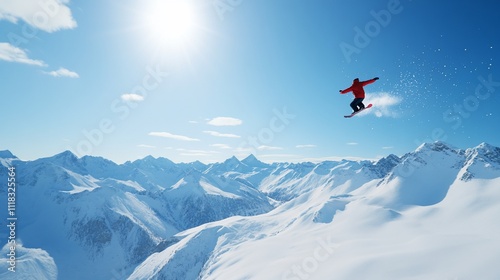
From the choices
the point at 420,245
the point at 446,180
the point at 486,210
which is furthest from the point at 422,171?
the point at 420,245

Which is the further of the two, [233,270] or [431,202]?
[431,202]

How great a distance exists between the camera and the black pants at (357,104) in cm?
2352

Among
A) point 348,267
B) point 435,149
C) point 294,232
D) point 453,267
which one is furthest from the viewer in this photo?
point 435,149

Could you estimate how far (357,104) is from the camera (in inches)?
935

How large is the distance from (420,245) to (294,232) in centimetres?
7024

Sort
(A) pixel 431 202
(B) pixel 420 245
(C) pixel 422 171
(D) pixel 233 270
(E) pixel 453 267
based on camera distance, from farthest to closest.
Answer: (C) pixel 422 171 < (A) pixel 431 202 < (D) pixel 233 270 < (B) pixel 420 245 < (E) pixel 453 267

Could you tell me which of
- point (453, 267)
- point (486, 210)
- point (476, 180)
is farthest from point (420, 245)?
point (476, 180)

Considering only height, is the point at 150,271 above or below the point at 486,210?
below

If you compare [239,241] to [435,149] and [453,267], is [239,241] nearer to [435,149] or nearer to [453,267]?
[453,267]

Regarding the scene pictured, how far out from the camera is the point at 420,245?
59.2 metres

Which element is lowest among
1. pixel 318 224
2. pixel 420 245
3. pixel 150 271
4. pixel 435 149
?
pixel 150 271

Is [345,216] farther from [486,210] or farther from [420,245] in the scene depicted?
[420,245]

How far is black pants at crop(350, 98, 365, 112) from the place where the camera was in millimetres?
23516

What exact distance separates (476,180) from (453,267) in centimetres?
13211
